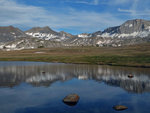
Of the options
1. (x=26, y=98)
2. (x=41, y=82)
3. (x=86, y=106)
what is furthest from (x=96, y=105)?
(x=41, y=82)

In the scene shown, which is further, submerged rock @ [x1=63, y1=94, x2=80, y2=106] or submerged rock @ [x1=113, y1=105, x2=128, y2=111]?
submerged rock @ [x1=63, y1=94, x2=80, y2=106]

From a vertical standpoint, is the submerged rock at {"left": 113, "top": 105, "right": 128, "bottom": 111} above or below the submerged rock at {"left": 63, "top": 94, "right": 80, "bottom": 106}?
below

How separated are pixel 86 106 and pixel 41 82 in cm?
3302

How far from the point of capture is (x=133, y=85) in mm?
66500

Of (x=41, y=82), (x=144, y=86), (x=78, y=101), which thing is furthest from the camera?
(x=41, y=82)

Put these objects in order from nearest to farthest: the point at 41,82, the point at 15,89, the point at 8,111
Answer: the point at 8,111 → the point at 15,89 → the point at 41,82

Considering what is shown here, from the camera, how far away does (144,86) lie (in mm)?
64812

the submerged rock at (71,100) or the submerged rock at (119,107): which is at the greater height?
the submerged rock at (71,100)

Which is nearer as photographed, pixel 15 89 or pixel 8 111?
pixel 8 111

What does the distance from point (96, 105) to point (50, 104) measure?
10.6m

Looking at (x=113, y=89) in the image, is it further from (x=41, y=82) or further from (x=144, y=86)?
(x=41, y=82)

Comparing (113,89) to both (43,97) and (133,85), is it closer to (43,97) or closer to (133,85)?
(133,85)

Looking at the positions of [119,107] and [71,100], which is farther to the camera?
[71,100]

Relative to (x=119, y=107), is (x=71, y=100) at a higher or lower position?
higher
